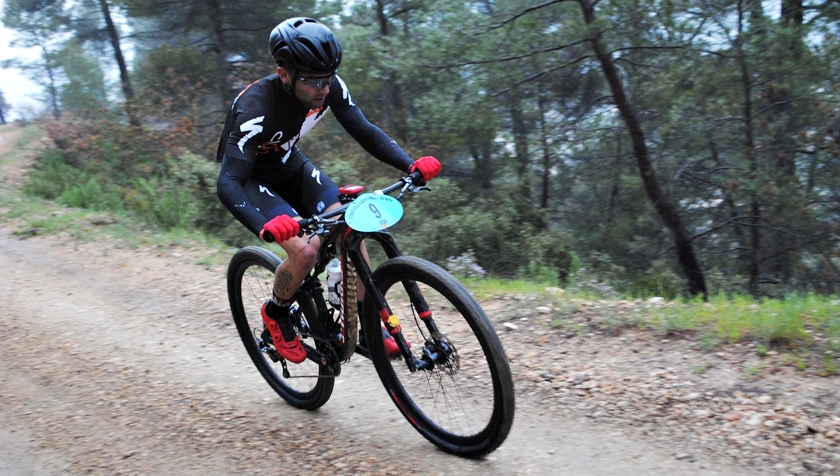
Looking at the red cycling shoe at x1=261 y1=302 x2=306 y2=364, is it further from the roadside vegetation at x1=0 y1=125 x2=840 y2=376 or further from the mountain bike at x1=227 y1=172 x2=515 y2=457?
the roadside vegetation at x1=0 y1=125 x2=840 y2=376

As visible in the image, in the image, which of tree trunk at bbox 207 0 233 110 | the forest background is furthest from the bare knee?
tree trunk at bbox 207 0 233 110

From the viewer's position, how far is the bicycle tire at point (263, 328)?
3.62 metres

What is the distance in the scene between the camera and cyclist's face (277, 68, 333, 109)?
3.27m

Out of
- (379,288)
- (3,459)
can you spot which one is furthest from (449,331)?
(3,459)

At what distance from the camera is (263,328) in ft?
13.7

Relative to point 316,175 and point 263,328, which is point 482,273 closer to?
point 263,328

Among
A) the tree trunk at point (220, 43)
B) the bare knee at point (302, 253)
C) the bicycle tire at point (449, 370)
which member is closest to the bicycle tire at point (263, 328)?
the bare knee at point (302, 253)

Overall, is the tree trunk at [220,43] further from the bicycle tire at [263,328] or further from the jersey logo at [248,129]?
the jersey logo at [248,129]

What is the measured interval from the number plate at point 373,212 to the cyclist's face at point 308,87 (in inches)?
28.4

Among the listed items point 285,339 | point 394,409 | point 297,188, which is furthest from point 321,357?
point 297,188

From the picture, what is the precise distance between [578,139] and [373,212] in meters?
11.7

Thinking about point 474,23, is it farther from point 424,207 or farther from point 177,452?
point 177,452

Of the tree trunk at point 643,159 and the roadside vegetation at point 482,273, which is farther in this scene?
the tree trunk at point 643,159

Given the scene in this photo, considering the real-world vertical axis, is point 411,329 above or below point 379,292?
below
